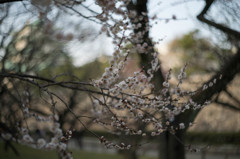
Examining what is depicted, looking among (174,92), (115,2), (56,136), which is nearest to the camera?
(56,136)

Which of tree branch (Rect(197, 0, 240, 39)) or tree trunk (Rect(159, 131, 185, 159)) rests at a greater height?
tree branch (Rect(197, 0, 240, 39))

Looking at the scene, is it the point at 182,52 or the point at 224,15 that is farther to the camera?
the point at 182,52

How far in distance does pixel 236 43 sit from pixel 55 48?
526 cm

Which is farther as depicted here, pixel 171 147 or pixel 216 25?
pixel 171 147

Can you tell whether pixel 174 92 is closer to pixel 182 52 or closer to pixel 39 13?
pixel 39 13

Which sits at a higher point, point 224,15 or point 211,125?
point 211,125

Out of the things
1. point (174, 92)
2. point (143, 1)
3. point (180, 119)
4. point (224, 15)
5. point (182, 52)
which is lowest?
point (174, 92)

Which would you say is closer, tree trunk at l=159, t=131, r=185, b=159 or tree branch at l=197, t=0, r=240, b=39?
tree branch at l=197, t=0, r=240, b=39

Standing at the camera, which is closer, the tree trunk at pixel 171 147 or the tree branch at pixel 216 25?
the tree branch at pixel 216 25

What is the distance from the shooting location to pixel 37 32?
6.77 m

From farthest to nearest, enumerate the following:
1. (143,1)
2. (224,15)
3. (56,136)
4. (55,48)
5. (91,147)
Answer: (91,147) → (55,48) → (143,1) → (224,15) → (56,136)

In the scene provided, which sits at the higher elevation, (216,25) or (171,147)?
(216,25)

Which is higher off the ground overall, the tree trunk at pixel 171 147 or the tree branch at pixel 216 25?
the tree branch at pixel 216 25

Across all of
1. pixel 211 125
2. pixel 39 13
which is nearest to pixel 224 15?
pixel 39 13
